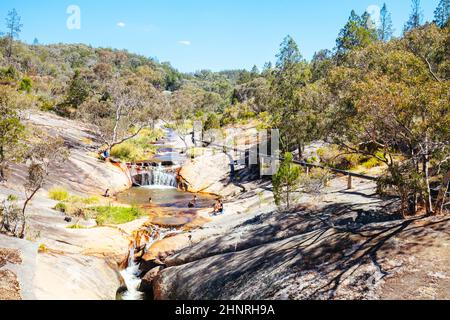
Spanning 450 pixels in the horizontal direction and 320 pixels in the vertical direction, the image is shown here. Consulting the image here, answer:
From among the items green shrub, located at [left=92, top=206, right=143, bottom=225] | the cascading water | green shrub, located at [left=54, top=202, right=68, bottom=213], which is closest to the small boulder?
the cascading water

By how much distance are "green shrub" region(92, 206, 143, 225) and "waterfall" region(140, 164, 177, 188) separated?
14.7 meters

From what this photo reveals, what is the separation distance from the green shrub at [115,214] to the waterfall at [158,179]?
14672mm

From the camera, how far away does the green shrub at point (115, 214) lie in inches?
973

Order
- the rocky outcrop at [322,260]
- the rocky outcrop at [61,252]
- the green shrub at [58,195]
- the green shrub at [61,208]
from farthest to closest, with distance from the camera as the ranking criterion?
the green shrub at [58,195] < the green shrub at [61,208] < the rocky outcrop at [61,252] < the rocky outcrop at [322,260]

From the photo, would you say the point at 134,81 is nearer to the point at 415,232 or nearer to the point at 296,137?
the point at 296,137

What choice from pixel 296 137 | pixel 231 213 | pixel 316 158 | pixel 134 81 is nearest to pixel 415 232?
pixel 231 213

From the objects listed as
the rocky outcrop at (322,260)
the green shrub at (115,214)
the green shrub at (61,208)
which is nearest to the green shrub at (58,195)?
the green shrub at (115,214)

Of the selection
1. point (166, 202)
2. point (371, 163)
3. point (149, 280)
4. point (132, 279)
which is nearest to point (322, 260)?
point (149, 280)

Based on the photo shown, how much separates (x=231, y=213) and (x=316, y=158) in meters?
12.8

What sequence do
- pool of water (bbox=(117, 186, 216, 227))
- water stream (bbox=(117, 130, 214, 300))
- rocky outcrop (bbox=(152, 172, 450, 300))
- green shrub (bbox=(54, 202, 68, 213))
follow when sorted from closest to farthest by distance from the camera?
rocky outcrop (bbox=(152, 172, 450, 300))
water stream (bbox=(117, 130, 214, 300))
green shrub (bbox=(54, 202, 68, 213))
pool of water (bbox=(117, 186, 216, 227))

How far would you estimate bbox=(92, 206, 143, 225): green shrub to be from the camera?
81.1ft

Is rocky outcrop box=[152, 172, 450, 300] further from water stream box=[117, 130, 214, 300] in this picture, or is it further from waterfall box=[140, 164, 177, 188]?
waterfall box=[140, 164, 177, 188]

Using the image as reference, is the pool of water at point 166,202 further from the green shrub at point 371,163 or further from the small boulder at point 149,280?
the green shrub at point 371,163

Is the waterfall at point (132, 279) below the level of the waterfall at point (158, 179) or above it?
below
